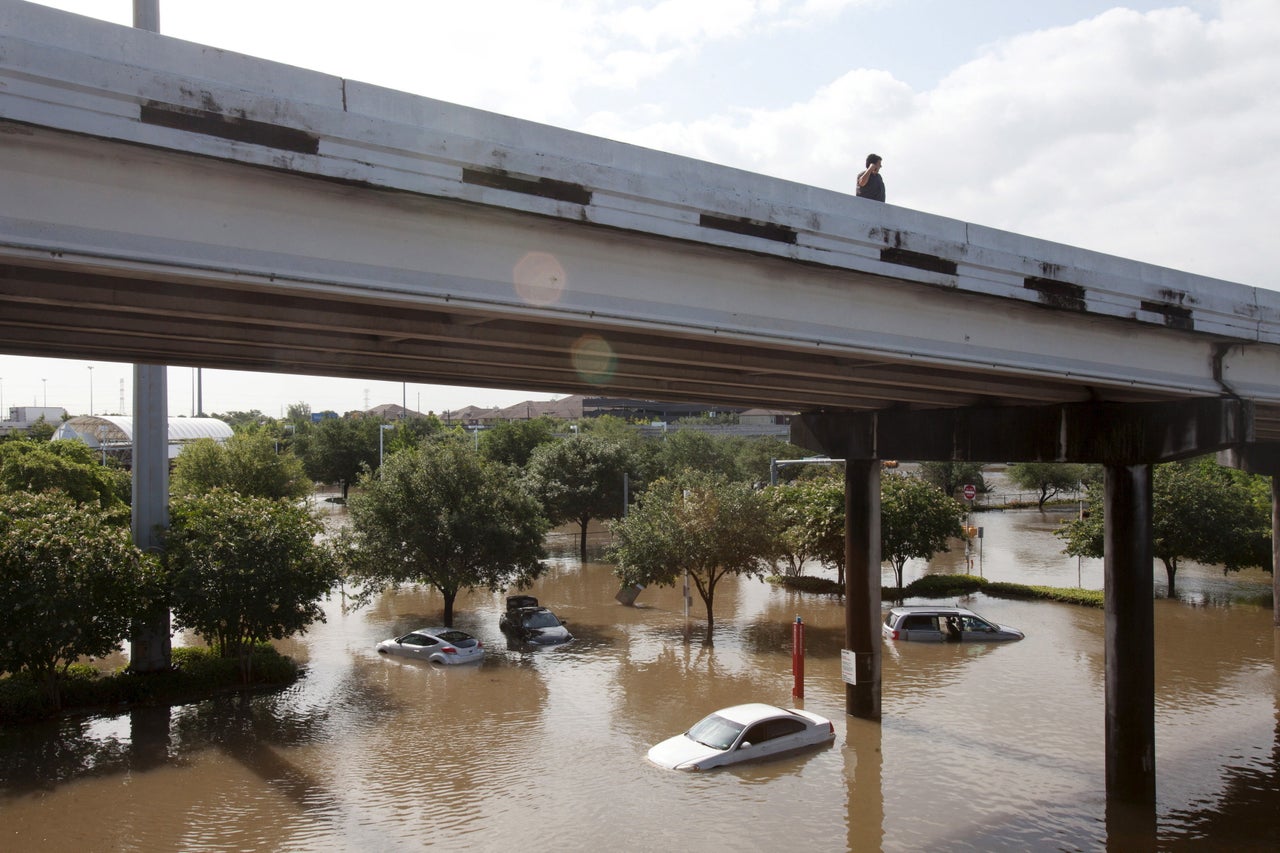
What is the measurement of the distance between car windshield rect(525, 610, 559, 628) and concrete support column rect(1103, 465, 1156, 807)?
15214 mm

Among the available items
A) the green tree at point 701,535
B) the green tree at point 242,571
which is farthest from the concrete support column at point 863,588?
the green tree at point 242,571

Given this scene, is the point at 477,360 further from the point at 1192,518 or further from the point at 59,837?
the point at 1192,518

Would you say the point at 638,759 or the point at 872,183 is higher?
the point at 872,183

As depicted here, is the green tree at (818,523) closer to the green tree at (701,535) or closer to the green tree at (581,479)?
the green tree at (701,535)

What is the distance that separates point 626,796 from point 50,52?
11885 millimetres

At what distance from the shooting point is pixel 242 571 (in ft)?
65.0

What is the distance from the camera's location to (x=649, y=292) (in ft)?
31.0

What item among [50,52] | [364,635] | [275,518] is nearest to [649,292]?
[50,52]

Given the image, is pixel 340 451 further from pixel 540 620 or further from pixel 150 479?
pixel 150 479

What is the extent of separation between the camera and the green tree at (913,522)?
108ft

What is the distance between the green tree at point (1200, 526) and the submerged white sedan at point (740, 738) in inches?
797

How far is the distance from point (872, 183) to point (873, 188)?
0.23 ft

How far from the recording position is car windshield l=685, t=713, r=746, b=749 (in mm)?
15617

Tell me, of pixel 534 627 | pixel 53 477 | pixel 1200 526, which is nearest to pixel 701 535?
pixel 534 627
